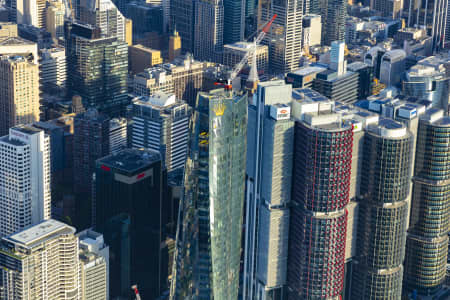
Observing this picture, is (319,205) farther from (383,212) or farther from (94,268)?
(94,268)

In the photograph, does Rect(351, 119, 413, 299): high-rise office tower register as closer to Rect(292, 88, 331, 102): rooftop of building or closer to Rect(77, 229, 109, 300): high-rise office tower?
Rect(292, 88, 331, 102): rooftop of building

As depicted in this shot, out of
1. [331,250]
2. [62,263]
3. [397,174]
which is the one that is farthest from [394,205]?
[62,263]

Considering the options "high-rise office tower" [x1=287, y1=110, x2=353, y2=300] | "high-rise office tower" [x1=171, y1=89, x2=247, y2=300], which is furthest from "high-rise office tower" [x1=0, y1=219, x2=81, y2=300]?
"high-rise office tower" [x1=287, y1=110, x2=353, y2=300]

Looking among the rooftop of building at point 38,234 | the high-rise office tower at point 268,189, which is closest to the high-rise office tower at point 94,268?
the rooftop of building at point 38,234

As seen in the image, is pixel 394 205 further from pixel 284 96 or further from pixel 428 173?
pixel 284 96

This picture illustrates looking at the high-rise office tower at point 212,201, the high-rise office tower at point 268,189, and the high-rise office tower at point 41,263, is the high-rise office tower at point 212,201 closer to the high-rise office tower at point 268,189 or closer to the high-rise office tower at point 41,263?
the high-rise office tower at point 268,189

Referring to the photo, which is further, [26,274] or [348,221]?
[348,221]
